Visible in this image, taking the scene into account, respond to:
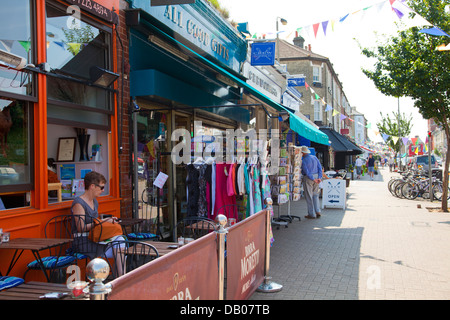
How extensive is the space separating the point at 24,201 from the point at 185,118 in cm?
504

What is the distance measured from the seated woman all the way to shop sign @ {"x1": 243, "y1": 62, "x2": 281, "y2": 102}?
8233 millimetres

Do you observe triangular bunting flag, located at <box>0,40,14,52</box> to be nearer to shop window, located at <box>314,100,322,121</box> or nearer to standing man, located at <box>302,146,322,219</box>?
standing man, located at <box>302,146,322,219</box>

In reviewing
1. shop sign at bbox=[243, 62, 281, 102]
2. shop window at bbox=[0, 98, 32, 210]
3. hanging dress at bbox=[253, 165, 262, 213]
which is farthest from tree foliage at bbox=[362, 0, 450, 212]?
shop window at bbox=[0, 98, 32, 210]

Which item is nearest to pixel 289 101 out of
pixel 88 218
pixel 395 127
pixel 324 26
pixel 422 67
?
pixel 422 67

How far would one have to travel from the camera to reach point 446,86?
36.7ft

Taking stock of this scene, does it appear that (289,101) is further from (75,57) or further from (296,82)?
(75,57)

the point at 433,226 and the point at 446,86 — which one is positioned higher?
the point at 446,86

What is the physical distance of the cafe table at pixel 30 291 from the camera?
287 centimetres

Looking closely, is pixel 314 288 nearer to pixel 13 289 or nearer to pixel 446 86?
pixel 13 289

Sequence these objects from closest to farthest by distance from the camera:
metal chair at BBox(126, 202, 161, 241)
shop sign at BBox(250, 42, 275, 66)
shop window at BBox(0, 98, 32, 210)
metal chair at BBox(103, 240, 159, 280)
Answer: metal chair at BBox(103, 240, 159, 280) < shop window at BBox(0, 98, 32, 210) < metal chair at BBox(126, 202, 161, 241) < shop sign at BBox(250, 42, 275, 66)

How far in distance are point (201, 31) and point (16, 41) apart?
17.2ft

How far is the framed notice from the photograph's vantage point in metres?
5.86

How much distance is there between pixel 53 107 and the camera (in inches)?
201
